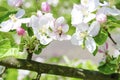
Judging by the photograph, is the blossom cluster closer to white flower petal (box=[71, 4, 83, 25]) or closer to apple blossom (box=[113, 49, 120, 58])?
white flower petal (box=[71, 4, 83, 25])

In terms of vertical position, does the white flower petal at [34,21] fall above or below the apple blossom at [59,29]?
above

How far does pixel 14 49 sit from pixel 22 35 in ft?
0.21

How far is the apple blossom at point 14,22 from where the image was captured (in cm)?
112

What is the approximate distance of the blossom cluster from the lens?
108 centimetres

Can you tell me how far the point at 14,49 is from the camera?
1112mm

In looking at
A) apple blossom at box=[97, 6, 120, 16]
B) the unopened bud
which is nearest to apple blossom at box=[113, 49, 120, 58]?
apple blossom at box=[97, 6, 120, 16]

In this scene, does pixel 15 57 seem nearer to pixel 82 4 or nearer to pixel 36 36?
pixel 36 36

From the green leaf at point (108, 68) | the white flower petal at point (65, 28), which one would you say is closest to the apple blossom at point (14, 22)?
the white flower petal at point (65, 28)

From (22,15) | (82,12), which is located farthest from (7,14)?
(82,12)

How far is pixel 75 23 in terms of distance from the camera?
42.3 inches

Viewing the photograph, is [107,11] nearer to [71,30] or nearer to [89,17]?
[89,17]

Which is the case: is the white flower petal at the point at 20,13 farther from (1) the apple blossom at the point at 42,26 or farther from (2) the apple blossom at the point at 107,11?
(2) the apple blossom at the point at 107,11

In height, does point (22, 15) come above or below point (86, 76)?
above

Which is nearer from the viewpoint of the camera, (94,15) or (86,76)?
(94,15)
